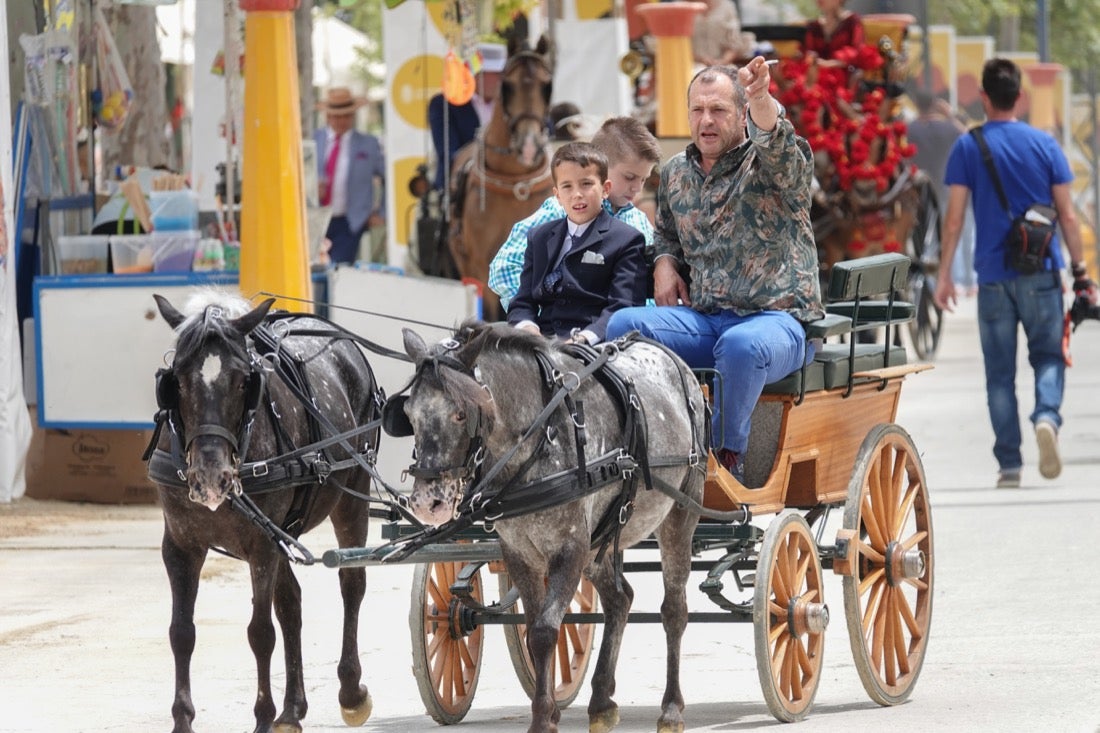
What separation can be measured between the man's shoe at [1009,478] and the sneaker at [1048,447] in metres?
0.16

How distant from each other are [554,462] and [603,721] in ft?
3.14

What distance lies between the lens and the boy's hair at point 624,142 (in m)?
7.93

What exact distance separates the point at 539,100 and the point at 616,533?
38.1 ft

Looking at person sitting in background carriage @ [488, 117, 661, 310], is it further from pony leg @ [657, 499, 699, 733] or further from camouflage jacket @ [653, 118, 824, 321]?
pony leg @ [657, 499, 699, 733]

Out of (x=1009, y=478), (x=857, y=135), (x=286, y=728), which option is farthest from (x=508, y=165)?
(x=286, y=728)

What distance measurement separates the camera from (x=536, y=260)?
23.8 feet

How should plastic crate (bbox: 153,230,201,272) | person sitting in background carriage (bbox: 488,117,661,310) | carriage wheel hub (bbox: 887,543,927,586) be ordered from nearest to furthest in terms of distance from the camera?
carriage wheel hub (bbox: 887,543,927,586)
person sitting in background carriage (bbox: 488,117,661,310)
plastic crate (bbox: 153,230,201,272)

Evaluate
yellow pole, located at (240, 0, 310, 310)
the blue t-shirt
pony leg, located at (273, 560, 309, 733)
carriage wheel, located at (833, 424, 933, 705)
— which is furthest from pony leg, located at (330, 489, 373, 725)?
the blue t-shirt

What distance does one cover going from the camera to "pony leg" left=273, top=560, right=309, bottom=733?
698 centimetres

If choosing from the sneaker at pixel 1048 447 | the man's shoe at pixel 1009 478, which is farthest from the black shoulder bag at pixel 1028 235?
the man's shoe at pixel 1009 478

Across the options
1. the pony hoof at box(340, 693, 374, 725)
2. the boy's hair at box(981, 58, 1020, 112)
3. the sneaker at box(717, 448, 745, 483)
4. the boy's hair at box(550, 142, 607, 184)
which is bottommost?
the pony hoof at box(340, 693, 374, 725)

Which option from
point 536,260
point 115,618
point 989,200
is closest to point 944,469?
point 989,200

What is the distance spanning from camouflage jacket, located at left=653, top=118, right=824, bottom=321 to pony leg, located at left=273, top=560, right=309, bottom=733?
170 cm

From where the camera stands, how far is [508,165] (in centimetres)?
1772
